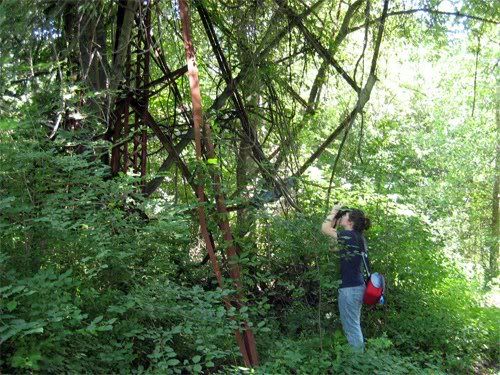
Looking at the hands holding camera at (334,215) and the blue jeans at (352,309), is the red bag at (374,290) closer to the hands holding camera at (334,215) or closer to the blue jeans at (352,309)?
the blue jeans at (352,309)

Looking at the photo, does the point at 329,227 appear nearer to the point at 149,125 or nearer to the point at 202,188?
the point at 202,188

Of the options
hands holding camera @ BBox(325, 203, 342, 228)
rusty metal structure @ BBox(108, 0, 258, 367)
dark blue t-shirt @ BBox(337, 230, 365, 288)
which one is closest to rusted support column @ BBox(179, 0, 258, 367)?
rusty metal structure @ BBox(108, 0, 258, 367)

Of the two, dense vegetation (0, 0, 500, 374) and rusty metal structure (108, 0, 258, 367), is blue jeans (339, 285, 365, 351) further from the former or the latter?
rusty metal structure (108, 0, 258, 367)

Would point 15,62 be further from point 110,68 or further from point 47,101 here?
point 110,68

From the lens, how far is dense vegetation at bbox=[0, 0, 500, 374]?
162 inches

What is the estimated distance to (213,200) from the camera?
5.67 meters

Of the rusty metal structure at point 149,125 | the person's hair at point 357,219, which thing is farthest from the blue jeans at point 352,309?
the rusty metal structure at point 149,125

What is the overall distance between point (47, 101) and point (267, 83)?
2.54 meters

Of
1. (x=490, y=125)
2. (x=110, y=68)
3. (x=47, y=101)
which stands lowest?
(x=47, y=101)

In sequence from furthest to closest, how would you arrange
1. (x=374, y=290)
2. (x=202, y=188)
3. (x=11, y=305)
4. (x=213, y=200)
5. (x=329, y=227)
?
(x=374, y=290)
(x=329, y=227)
(x=213, y=200)
(x=202, y=188)
(x=11, y=305)

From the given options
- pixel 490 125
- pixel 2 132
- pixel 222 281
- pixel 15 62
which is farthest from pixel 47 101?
pixel 490 125

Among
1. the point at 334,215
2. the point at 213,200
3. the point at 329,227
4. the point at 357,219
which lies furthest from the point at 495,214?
the point at 213,200

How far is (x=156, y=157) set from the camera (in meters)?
8.08

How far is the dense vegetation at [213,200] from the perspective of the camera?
4.12 metres
